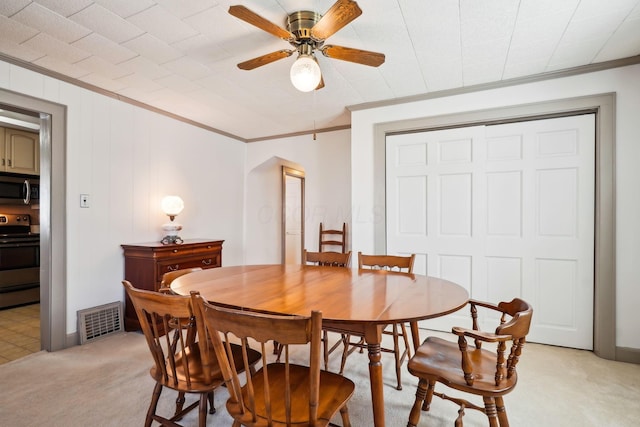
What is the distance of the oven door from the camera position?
382 centimetres

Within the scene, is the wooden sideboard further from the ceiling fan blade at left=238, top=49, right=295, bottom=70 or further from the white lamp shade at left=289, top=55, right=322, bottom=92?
the white lamp shade at left=289, top=55, right=322, bottom=92

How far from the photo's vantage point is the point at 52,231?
270 centimetres

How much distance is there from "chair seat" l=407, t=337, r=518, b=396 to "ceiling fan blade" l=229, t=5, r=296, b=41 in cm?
193

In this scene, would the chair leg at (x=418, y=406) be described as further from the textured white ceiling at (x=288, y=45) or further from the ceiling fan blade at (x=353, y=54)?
the textured white ceiling at (x=288, y=45)

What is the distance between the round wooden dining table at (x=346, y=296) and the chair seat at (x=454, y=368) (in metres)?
0.28

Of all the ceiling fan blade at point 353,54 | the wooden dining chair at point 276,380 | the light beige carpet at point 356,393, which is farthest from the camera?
the ceiling fan blade at point 353,54

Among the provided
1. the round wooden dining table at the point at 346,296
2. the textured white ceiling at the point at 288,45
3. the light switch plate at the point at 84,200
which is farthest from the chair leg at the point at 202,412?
the light switch plate at the point at 84,200

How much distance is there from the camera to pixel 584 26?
2.07m

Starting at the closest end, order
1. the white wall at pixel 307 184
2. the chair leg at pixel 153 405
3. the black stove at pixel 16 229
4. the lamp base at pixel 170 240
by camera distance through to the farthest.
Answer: the chair leg at pixel 153 405, the lamp base at pixel 170 240, the black stove at pixel 16 229, the white wall at pixel 307 184

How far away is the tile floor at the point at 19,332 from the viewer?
106 inches

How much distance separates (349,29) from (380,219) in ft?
6.49

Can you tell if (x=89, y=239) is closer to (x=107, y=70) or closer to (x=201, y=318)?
(x=107, y=70)

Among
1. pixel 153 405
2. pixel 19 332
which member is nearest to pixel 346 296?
pixel 153 405

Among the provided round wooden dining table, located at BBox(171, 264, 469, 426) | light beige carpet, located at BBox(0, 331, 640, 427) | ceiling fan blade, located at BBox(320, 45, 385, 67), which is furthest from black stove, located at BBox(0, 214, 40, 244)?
ceiling fan blade, located at BBox(320, 45, 385, 67)
